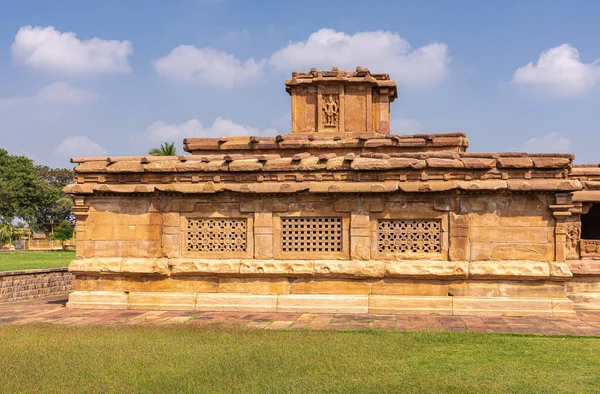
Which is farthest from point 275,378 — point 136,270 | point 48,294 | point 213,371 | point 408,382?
point 48,294

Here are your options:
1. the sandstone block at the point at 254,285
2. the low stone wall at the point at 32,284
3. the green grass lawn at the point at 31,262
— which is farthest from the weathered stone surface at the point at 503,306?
the green grass lawn at the point at 31,262

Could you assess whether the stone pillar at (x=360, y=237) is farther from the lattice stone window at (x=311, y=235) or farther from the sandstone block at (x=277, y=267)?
the sandstone block at (x=277, y=267)

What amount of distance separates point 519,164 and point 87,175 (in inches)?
302

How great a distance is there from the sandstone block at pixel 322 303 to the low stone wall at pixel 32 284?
594 cm

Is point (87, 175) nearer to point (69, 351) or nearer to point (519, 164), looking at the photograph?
point (69, 351)

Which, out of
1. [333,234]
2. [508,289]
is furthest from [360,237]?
[508,289]

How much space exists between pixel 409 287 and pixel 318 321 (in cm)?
190

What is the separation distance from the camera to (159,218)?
33.6 ft

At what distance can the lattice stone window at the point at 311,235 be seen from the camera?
9859mm

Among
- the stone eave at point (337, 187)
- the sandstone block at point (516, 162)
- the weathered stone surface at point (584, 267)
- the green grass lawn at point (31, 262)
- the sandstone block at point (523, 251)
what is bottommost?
the green grass lawn at point (31, 262)

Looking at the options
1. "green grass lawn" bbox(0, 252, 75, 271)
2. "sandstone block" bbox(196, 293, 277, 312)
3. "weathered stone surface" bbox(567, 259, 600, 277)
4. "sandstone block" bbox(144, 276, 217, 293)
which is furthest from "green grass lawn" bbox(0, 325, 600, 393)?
"green grass lawn" bbox(0, 252, 75, 271)

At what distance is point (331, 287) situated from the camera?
382 inches

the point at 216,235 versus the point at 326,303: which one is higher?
the point at 216,235

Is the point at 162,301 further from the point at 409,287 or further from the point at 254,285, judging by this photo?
the point at 409,287
